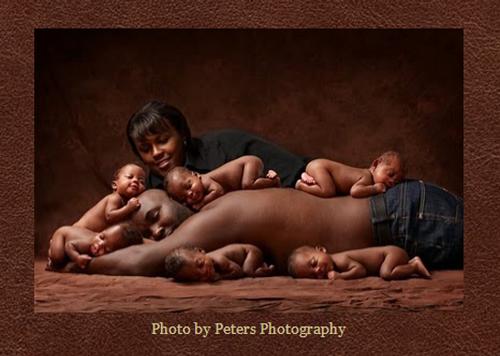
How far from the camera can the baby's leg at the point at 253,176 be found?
4531mm

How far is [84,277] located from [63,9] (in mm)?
783

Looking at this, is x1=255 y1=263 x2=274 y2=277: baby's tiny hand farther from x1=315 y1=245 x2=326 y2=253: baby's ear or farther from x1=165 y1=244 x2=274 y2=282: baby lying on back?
x1=315 y1=245 x2=326 y2=253: baby's ear

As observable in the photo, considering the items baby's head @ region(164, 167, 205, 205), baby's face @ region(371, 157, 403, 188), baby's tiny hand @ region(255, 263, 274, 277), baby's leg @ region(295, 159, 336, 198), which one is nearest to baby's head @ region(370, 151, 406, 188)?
baby's face @ region(371, 157, 403, 188)

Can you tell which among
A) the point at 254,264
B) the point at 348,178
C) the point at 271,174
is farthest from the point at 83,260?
the point at 348,178

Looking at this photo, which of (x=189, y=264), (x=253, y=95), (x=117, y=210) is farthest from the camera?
A: (x=253, y=95)

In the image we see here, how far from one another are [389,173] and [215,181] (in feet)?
1.70

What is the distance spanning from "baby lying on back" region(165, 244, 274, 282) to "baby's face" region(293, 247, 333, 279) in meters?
0.09

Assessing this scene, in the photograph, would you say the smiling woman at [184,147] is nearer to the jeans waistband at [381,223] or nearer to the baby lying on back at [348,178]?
the baby lying on back at [348,178]

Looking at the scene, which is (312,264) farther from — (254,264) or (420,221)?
(420,221)

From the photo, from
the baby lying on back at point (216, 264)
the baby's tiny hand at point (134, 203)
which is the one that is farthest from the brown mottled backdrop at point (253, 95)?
the baby lying on back at point (216, 264)

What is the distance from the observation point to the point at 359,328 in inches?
175

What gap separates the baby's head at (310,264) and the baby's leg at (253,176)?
229 mm

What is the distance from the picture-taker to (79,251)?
4480 mm

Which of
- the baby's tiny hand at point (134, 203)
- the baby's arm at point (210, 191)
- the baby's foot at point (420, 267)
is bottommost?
the baby's foot at point (420, 267)
